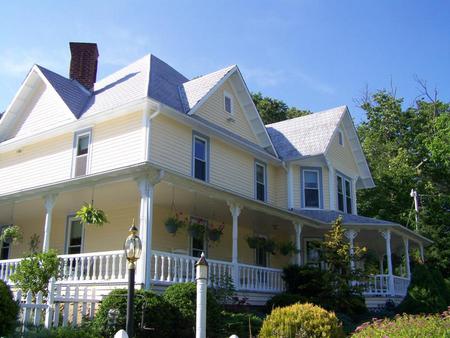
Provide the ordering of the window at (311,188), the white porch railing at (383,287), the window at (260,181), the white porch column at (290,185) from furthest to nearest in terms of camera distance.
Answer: the window at (311,188), the white porch column at (290,185), the window at (260,181), the white porch railing at (383,287)

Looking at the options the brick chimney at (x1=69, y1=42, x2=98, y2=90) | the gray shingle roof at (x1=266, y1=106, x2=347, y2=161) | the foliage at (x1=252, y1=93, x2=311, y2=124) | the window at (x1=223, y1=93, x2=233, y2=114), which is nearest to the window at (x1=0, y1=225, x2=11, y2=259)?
the brick chimney at (x1=69, y1=42, x2=98, y2=90)

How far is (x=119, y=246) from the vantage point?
55.3 feet

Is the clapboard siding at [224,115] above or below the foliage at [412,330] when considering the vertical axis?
above

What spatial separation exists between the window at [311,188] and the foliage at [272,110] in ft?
61.8

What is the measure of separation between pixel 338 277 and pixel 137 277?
6.80m

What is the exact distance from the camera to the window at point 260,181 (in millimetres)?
21219

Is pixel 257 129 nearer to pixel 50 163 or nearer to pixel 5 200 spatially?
pixel 50 163

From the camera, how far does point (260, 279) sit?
16484mm

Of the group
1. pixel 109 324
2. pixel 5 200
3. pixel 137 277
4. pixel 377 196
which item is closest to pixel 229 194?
pixel 137 277

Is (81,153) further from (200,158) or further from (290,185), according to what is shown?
(290,185)

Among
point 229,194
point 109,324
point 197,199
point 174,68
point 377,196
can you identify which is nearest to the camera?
point 109,324

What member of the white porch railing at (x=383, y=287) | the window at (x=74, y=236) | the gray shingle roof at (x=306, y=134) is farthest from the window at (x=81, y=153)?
the white porch railing at (x=383, y=287)

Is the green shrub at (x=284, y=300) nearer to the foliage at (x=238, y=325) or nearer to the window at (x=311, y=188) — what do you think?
the foliage at (x=238, y=325)

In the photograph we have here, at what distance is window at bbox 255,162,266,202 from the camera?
835 inches
